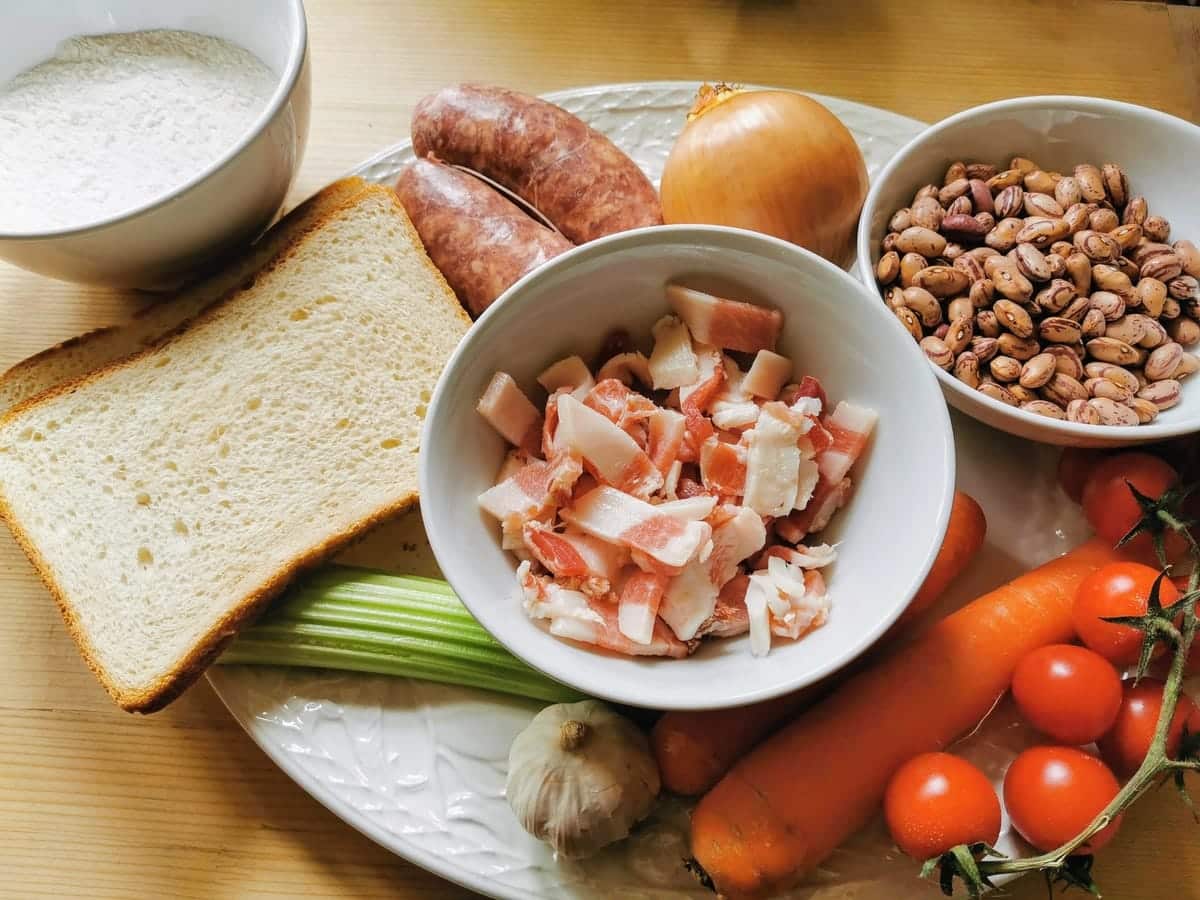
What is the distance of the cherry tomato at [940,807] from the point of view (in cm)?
122

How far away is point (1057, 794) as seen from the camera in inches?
48.9

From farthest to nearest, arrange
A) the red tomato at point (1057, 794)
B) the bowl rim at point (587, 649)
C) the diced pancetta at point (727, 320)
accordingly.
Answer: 1. the diced pancetta at point (727, 320)
2. the red tomato at point (1057, 794)
3. the bowl rim at point (587, 649)

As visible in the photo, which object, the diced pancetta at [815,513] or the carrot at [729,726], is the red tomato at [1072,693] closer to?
the carrot at [729,726]

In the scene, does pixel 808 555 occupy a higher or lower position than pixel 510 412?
lower

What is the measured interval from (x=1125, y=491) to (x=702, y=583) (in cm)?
70

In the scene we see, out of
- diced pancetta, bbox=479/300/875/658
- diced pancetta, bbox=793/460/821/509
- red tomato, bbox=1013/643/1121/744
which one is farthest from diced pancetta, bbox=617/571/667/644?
red tomato, bbox=1013/643/1121/744

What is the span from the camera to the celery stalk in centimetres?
140

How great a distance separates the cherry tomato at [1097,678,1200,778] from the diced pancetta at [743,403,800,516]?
58 centimetres

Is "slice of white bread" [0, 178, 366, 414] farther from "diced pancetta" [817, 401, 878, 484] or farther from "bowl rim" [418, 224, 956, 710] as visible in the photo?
"diced pancetta" [817, 401, 878, 484]

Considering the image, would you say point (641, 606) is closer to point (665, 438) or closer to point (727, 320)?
point (665, 438)

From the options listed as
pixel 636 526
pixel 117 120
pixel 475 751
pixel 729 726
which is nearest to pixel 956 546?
pixel 729 726

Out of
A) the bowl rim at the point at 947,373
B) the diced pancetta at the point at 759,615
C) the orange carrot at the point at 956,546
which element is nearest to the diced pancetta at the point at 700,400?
the diced pancetta at the point at 759,615

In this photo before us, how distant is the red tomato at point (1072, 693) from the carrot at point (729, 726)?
187 millimetres

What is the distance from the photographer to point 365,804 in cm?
137
